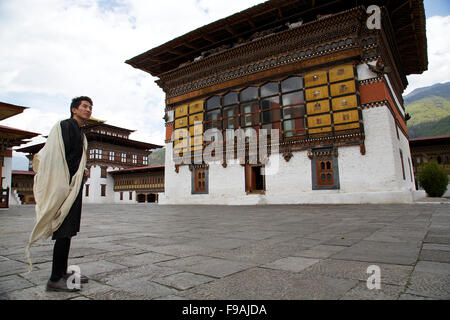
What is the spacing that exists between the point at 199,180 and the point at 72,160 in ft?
Answer: 49.9

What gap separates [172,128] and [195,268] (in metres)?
17.3

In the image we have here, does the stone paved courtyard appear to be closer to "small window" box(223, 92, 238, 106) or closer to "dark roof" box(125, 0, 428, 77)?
"small window" box(223, 92, 238, 106)

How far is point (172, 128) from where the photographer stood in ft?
62.7

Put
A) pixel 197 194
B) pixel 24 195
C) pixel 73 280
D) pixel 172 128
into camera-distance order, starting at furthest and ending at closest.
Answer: pixel 24 195, pixel 172 128, pixel 197 194, pixel 73 280

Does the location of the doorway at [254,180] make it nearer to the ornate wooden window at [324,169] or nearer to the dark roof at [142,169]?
the ornate wooden window at [324,169]

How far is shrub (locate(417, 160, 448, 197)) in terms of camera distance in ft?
49.1

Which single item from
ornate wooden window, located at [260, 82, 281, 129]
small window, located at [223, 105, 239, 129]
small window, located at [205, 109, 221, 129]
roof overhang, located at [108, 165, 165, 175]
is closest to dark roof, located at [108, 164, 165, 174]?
roof overhang, located at [108, 165, 165, 175]

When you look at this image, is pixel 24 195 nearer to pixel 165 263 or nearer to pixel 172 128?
pixel 172 128

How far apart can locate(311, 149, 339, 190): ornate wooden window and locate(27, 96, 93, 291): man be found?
→ 1217 cm

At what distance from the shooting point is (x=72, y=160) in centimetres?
221

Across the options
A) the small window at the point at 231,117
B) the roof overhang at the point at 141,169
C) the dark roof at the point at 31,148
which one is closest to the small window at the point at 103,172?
the roof overhang at the point at 141,169

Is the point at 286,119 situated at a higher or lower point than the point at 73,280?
higher

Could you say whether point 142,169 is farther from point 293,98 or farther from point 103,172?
point 293,98
